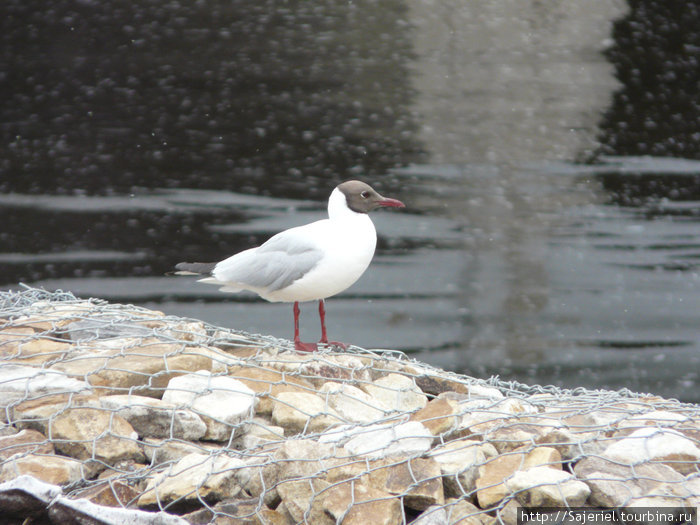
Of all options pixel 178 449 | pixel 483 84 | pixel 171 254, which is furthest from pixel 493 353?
pixel 483 84

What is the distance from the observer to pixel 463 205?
7.42m

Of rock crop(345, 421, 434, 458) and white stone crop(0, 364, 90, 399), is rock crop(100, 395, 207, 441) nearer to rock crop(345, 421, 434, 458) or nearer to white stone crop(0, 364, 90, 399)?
white stone crop(0, 364, 90, 399)

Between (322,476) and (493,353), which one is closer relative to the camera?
(322,476)

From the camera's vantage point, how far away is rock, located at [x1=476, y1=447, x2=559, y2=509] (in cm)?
206

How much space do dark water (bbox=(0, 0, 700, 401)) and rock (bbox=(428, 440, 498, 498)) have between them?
2.81m

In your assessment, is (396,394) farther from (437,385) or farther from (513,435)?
(513,435)

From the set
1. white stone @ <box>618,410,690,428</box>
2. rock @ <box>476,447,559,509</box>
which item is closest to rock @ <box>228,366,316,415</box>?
rock @ <box>476,447,559,509</box>

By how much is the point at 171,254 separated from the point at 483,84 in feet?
19.4

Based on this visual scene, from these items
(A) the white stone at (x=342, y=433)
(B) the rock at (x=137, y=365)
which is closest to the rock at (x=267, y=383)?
(B) the rock at (x=137, y=365)

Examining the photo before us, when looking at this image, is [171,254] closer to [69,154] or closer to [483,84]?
[69,154]

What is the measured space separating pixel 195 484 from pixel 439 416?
26.2 inches

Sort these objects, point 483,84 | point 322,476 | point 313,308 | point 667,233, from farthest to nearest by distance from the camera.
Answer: point 483,84, point 667,233, point 313,308, point 322,476

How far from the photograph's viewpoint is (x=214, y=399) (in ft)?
8.34

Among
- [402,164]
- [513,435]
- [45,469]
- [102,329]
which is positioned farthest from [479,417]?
[402,164]
